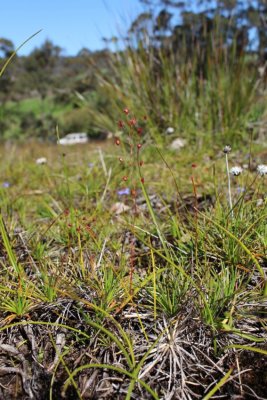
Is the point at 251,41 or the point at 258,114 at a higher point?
the point at 251,41

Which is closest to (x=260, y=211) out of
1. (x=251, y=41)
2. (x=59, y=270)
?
(x=59, y=270)

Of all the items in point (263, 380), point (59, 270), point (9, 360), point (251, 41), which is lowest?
point (263, 380)

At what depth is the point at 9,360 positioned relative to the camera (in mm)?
1226

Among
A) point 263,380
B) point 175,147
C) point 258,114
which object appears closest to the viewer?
point 263,380

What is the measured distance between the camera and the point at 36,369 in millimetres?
1194

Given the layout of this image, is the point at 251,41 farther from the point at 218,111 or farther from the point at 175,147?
the point at 175,147

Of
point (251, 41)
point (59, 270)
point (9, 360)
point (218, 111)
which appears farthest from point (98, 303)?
point (251, 41)

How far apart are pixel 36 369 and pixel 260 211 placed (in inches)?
39.9

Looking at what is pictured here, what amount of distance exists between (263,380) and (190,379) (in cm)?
21

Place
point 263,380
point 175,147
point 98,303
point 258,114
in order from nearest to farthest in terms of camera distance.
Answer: point 263,380 → point 98,303 → point 175,147 → point 258,114

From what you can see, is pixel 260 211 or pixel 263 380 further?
pixel 260 211

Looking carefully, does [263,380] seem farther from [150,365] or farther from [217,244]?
[217,244]

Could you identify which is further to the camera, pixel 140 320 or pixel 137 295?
pixel 137 295

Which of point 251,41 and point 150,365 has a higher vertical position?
point 251,41
